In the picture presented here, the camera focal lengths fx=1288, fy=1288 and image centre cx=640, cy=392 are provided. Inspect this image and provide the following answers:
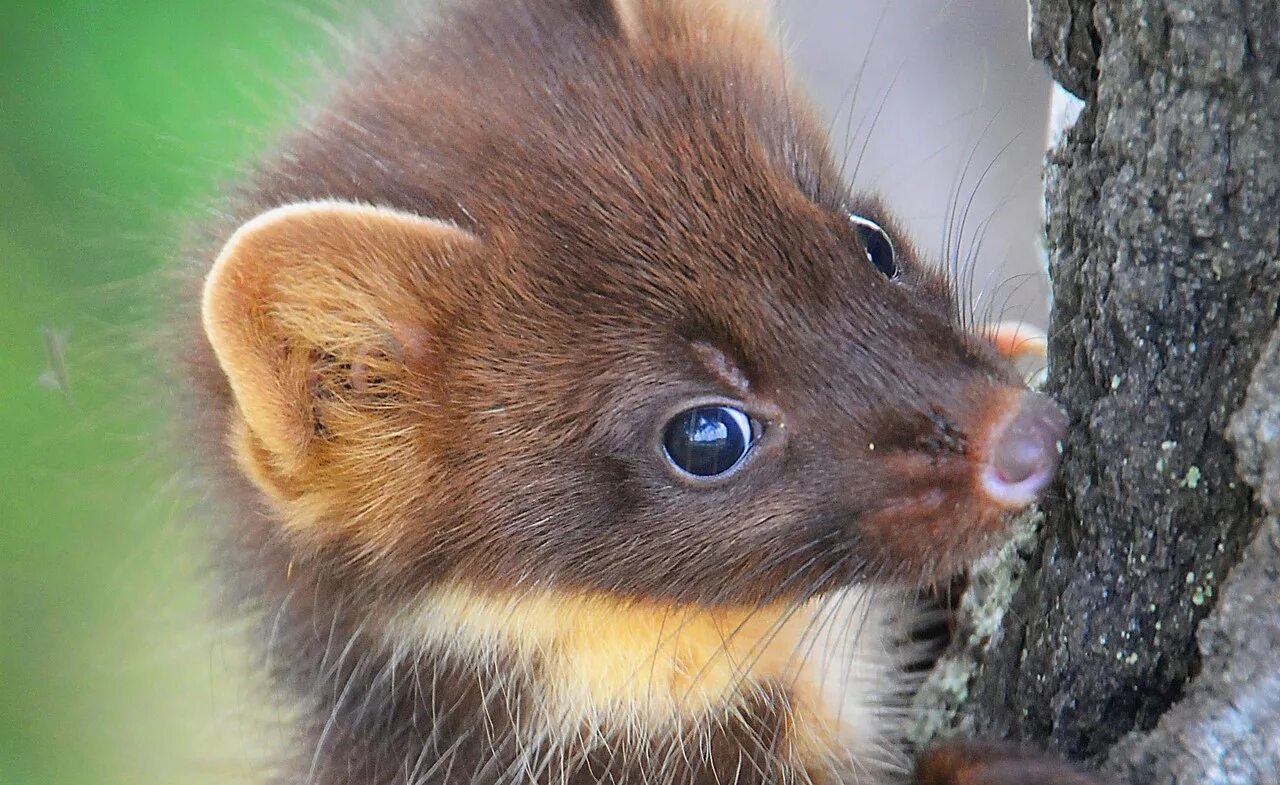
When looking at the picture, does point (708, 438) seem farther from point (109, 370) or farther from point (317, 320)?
point (109, 370)

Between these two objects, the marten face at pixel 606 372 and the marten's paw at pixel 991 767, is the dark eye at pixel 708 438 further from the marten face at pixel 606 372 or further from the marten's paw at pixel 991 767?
the marten's paw at pixel 991 767

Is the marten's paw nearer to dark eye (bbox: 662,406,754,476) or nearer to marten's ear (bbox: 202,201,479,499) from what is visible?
dark eye (bbox: 662,406,754,476)

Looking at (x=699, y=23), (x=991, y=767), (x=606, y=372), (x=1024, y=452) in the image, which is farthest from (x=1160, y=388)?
(x=699, y=23)

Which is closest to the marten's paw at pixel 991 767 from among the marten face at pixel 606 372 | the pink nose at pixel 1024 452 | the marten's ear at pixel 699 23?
the marten face at pixel 606 372

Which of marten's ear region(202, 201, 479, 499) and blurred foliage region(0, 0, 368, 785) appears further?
blurred foliage region(0, 0, 368, 785)

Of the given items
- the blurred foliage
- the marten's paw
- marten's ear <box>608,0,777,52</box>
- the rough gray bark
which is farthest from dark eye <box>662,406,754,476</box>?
the blurred foliage

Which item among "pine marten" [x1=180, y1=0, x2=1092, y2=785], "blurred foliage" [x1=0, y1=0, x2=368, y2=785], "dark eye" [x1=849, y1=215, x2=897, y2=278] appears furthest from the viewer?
"blurred foliage" [x1=0, y1=0, x2=368, y2=785]

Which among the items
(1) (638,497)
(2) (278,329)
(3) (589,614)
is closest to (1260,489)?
(1) (638,497)
